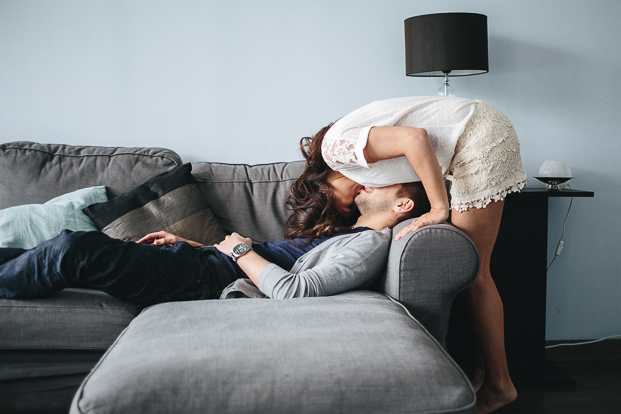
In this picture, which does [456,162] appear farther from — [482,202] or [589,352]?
[589,352]

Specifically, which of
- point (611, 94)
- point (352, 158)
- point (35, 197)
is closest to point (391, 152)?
point (352, 158)

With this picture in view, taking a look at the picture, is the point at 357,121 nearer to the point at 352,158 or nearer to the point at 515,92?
the point at 352,158

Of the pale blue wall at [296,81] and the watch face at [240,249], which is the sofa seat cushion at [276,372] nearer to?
the watch face at [240,249]

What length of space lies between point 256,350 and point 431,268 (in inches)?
22.9

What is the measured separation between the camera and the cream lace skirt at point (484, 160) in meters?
1.43

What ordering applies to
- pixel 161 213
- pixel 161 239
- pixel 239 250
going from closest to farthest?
pixel 239 250, pixel 161 239, pixel 161 213

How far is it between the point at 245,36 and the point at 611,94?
1891 mm

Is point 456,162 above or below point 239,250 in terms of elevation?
above

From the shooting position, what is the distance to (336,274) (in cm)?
126

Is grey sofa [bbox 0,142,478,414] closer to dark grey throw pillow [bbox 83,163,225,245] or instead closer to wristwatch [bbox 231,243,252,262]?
wristwatch [bbox 231,243,252,262]

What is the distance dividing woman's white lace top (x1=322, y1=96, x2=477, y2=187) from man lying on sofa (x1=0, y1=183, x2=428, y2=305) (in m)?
0.23

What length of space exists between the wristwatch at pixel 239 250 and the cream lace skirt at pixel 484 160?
2.30 ft

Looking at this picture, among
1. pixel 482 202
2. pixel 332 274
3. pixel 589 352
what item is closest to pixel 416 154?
pixel 482 202

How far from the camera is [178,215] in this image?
71.7 inches
